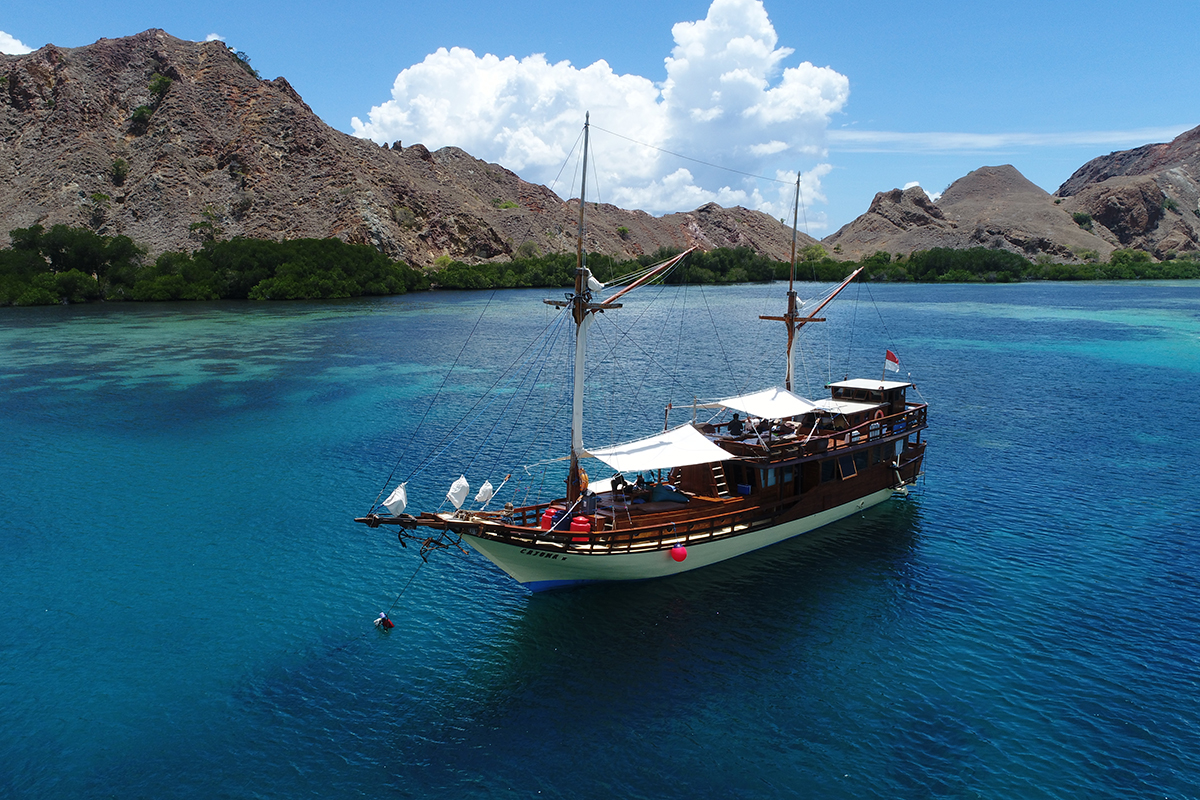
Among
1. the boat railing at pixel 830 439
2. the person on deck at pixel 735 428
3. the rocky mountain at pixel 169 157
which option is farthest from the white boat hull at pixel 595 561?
the rocky mountain at pixel 169 157

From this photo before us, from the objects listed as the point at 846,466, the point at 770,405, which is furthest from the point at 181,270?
the point at 846,466

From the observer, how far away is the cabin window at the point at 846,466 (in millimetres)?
38625

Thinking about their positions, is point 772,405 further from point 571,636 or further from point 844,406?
point 571,636

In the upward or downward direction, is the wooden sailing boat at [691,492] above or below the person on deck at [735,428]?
below

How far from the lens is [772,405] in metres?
38.5

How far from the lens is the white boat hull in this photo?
2930 cm

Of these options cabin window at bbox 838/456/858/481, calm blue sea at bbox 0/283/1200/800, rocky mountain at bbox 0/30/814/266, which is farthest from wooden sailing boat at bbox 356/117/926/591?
rocky mountain at bbox 0/30/814/266

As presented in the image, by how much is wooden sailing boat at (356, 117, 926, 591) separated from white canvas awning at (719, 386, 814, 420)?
8 centimetres

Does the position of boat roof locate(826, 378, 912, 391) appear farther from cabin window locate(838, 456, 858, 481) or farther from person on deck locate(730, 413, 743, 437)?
person on deck locate(730, 413, 743, 437)

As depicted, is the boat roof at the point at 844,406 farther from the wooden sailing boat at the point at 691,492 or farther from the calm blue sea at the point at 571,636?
the calm blue sea at the point at 571,636

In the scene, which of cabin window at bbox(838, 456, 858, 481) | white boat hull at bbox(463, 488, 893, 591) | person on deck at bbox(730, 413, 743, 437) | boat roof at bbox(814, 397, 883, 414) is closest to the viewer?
white boat hull at bbox(463, 488, 893, 591)

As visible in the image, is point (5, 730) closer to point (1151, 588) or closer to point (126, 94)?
point (1151, 588)

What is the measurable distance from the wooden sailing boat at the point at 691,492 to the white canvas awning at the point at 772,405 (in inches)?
3.0

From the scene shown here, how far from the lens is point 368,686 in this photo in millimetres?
24953
